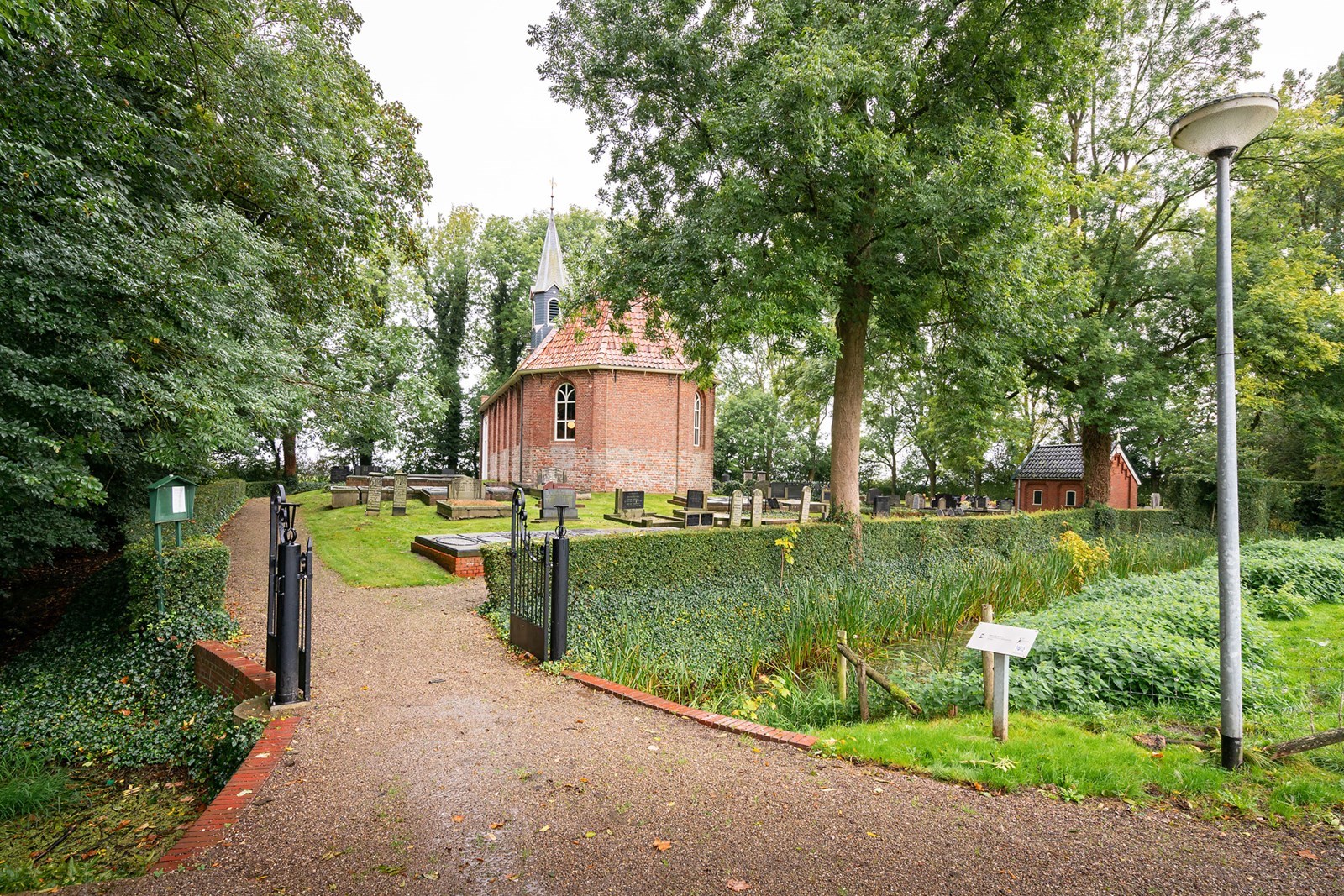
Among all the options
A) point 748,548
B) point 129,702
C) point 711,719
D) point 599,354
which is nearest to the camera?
point 711,719

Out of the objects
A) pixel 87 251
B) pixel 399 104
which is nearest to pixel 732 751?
pixel 87 251

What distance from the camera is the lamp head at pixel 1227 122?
14.3 feet

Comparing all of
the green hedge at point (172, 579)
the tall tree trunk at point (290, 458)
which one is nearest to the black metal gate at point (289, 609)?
the green hedge at point (172, 579)

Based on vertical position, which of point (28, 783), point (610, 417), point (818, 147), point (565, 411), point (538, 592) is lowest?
point (28, 783)

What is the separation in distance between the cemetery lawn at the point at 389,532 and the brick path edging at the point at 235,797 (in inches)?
248

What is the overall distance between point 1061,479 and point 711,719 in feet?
96.5

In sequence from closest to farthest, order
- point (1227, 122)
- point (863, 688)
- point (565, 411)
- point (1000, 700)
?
1. point (1227, 122)
2. point (1000, 700)
3. point (863, 688)
4. point (565, 411)

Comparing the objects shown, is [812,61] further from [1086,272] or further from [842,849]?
[1086,272]

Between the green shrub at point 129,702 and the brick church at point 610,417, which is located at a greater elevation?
the brick church at point 610,417

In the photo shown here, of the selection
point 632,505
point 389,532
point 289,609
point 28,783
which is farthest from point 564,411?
point 28,783

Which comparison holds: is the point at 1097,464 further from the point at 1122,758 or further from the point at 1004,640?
the point at 1122,758

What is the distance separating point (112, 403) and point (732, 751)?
22.2 feet

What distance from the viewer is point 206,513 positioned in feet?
48.6

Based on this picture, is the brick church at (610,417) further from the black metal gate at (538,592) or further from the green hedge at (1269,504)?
the black metal gate at (538,592)
